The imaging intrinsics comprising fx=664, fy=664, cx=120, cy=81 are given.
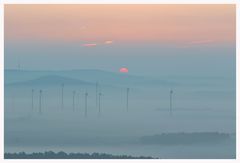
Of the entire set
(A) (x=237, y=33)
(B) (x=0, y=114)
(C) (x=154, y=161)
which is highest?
(A) (x=237, y=33)

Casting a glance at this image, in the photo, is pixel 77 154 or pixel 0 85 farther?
pixel 77 154

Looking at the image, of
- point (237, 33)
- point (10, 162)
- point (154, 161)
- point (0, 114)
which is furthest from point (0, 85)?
point (237, 33)

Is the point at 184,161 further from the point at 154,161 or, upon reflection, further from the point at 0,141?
the point at 0,141

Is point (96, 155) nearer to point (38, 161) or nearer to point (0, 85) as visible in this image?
point (38, 161)
